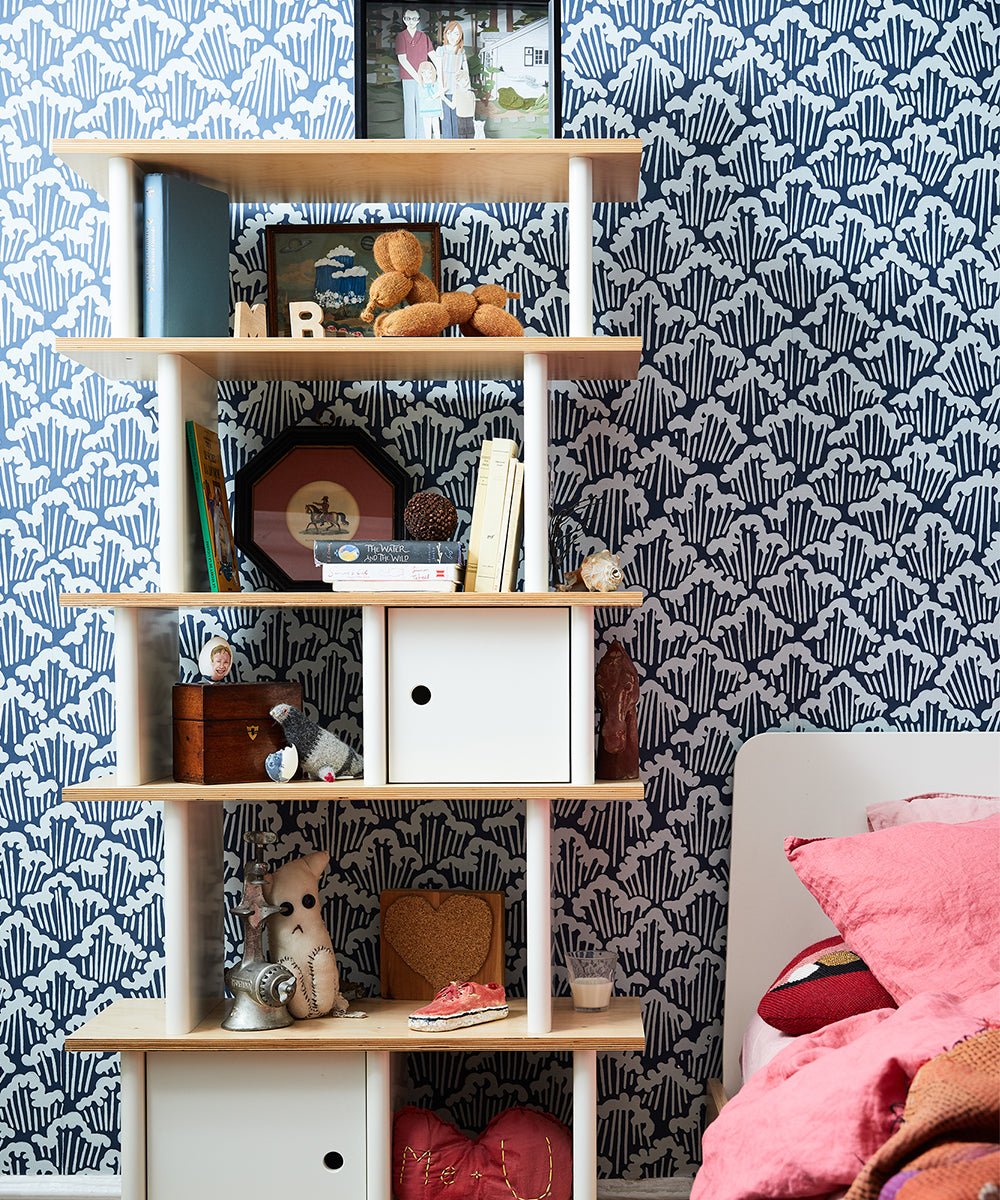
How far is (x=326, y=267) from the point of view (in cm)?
214

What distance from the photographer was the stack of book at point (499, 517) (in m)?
1.89

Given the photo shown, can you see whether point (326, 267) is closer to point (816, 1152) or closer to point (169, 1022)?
point (169, 1022)

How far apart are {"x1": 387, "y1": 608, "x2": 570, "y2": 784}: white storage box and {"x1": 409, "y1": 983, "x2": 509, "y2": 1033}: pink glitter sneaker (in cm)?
37

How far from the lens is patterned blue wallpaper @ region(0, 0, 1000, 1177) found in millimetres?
2227

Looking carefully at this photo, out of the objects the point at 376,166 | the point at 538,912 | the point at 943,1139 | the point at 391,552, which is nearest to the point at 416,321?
the point at 376,166

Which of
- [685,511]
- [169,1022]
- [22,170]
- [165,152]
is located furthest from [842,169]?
[169,1022]

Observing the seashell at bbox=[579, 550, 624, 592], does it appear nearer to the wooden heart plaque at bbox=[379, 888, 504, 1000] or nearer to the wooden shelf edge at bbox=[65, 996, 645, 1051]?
the wooden heart plaque at bbox=[379, 888, 504, 1000]

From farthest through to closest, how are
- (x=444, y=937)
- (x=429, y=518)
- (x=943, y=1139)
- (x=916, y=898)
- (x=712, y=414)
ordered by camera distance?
(x=712, y=414), (x=444, y=937), (x=429, y=518), (x=916, y=898), (x=943, y=1139)

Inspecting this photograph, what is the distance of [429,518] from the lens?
1980 millimetres

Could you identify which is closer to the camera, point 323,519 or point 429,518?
point 429,518

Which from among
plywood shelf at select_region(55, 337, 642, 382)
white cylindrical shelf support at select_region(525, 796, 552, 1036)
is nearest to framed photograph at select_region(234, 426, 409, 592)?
plywood shelf at select_region(55, 337, 642, 382)

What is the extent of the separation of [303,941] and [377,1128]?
323 millimetres

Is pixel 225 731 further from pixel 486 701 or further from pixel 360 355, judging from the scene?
pixel 360 355

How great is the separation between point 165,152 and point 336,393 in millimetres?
544
